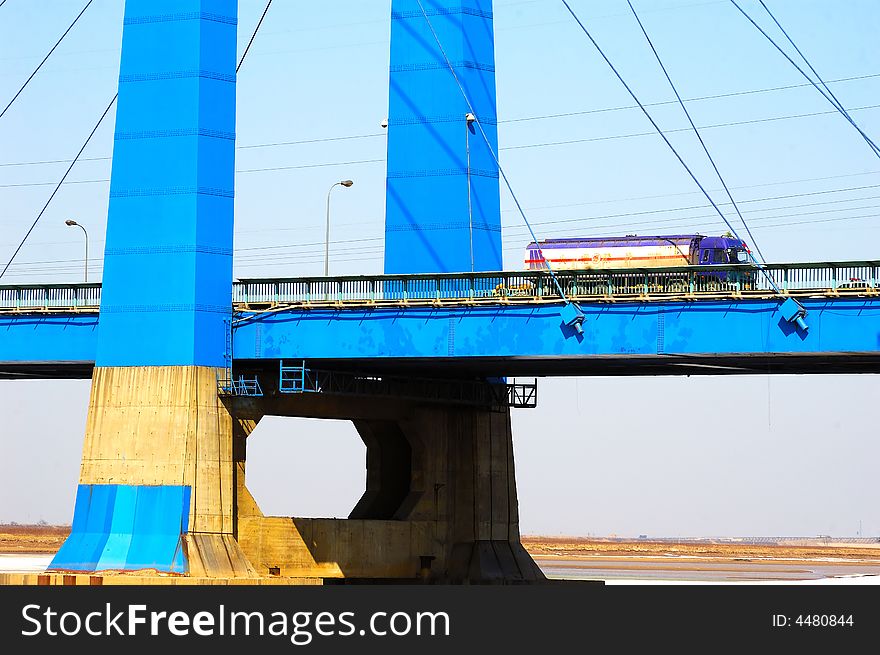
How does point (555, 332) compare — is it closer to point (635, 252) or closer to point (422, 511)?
point (635, 252)

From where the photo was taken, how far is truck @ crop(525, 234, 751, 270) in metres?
87.8

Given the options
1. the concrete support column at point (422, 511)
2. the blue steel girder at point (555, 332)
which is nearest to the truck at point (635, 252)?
the blue steel girder at point (555, 332)

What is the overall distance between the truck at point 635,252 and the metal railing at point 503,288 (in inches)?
192

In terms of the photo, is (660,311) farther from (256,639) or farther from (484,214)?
(256,639)

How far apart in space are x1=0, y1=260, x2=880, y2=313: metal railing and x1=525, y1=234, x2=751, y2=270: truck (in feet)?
16.0

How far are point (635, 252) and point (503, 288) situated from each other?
10.2 meters

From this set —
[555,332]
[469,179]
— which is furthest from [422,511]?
[555,332]

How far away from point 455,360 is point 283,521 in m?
13.3

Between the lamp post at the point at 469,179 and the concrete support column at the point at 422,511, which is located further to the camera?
the lamp post at the point at 469,179

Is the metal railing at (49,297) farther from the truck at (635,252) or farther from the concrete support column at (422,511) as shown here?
the truck at (635,252)

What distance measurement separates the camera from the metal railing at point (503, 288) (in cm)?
7512

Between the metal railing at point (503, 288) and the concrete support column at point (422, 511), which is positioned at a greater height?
the metal railing at point (503, 288)

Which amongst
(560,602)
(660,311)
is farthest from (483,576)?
(560,602)

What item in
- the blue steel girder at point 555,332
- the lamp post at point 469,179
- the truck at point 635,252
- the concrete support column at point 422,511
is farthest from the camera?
the lamp post at point 469,179
